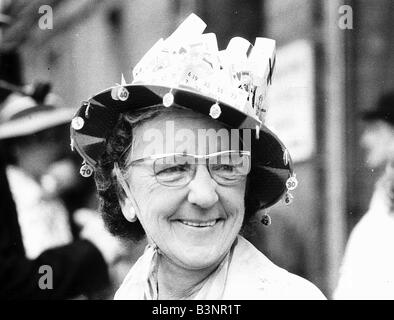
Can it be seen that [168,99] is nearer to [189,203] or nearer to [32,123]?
[189,203]

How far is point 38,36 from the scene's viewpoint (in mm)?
2707

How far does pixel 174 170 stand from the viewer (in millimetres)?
1897

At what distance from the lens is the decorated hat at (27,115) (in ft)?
9.07

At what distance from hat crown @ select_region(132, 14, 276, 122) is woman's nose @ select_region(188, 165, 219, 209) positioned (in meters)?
0.21

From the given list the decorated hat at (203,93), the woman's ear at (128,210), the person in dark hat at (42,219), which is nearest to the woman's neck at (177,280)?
the woman's ear at (128,210)

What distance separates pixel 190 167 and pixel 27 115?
122cm

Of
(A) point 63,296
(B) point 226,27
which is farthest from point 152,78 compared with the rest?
(A) point 63,296

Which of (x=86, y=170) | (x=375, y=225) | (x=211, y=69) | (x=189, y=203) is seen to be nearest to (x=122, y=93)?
(x=211, y=69)

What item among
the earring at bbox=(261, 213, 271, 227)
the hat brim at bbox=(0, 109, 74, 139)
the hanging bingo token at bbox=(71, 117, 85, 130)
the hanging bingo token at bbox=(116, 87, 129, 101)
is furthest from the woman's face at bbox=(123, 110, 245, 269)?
the hat brim at bbox=(0, 109, 74, 139)

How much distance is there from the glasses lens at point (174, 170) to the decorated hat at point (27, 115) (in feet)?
3.15

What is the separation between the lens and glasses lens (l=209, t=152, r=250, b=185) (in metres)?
1.89

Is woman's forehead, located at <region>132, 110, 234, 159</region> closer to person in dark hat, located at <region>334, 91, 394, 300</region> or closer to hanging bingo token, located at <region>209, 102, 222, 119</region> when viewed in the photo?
hanging bingo token, located at <region>209, 102, 222, 119</region>

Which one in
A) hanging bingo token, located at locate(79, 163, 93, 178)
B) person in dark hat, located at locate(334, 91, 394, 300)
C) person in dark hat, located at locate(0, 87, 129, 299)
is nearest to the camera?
hanging bingo token, located at locate(79, 163, 93, 178)
